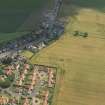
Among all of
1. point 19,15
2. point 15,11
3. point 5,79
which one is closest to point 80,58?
point 5,79

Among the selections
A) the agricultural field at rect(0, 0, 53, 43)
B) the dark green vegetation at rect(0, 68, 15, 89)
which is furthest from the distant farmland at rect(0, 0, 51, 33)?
the dark green vegetation at rect(0, 68, 15, 89)

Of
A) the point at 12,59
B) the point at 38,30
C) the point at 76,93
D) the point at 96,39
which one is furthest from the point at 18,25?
the point at 76,93

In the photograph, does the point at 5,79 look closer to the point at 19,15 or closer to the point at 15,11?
the point at 19,15

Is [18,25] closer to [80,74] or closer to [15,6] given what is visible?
[15,6]

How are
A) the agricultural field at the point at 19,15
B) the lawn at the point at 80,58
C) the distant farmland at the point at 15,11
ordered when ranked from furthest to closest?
the distant farmland at the point at 15,11 → the agricultural field at the point at 19,15 → the lawn at the point at 80,58

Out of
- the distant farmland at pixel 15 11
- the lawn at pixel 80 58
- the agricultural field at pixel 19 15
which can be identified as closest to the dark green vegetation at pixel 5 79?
the lawn at pixel 80 58

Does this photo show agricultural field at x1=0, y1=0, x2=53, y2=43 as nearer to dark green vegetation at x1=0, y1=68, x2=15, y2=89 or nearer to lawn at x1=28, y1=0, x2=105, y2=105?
lawn at x1=28, y1=0, x2=105, y2=105

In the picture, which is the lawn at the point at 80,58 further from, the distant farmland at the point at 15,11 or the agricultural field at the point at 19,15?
the distant farmland at the point at 15,11

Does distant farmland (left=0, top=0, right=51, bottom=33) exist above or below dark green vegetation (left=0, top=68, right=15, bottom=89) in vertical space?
above
